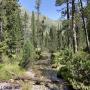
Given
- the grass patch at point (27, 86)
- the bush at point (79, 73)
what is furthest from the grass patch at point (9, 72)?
the bush at point (79, 73)

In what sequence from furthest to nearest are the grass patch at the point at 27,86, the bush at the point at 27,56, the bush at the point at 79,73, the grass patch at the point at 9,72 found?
the bush at the point at 27,56 → the grass patch at the point at 9,72 → the bush at the point at 79,73 → the grass patch at the point at 27,86

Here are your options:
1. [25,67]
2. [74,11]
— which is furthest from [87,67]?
[74,11]

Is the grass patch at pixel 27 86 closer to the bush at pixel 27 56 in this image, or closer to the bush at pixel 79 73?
the bush at pixel 79 73

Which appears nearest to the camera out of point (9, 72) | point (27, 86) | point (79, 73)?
point (27, 86)

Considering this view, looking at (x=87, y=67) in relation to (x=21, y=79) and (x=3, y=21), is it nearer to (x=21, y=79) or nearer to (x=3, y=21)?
(x=21, y=79)

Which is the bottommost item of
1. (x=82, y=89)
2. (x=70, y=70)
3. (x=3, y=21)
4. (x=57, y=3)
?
(x=82, y=89)

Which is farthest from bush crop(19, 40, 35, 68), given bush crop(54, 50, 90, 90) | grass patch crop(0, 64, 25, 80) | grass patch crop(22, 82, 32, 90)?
grass patch crop(22, 82, 32, 90)

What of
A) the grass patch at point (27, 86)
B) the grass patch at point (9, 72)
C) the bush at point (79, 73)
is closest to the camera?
the grass patch at point (27, 86)

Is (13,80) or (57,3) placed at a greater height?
(57,3)

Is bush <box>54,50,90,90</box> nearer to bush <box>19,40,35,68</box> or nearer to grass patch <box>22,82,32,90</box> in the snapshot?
grass patch <box>22,82,32,90</box>

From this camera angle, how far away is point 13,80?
1659cm

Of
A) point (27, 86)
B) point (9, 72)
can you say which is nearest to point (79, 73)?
point (27, 86)

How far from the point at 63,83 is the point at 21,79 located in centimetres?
303

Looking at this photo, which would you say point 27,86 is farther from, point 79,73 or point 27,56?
point 27,56
